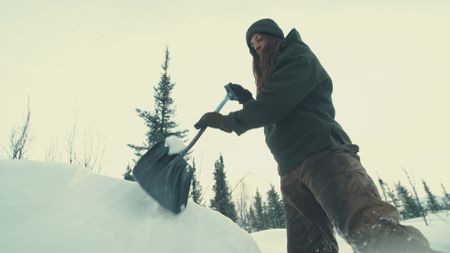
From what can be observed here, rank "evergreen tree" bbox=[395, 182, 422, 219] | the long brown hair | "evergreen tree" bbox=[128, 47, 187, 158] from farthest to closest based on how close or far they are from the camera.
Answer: "evergreen tree" bbox=[395, 182, 422, 219] → "evergreen tree" bbox=[128, 47, 187, 158] → the long brown hair

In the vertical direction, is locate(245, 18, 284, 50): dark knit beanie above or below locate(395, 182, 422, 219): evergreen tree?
above

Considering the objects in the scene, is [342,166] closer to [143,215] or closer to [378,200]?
[378,200]

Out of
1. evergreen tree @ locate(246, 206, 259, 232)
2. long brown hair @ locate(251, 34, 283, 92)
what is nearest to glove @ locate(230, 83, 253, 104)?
long brown hair @ locate(251, 34, 283, 92)

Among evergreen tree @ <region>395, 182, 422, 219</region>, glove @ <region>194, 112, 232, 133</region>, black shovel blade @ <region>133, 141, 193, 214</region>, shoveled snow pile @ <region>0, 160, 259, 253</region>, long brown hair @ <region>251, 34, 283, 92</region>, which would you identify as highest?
long brown hair @ <region>251, 34, 283, 92</region>

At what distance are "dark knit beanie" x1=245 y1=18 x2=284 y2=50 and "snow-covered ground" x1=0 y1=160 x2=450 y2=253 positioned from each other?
1.32 meters

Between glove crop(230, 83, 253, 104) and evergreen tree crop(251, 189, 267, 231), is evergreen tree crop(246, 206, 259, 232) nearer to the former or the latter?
evergreen tree crop(251, 189, 267, 231)

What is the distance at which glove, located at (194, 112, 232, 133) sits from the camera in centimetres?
183

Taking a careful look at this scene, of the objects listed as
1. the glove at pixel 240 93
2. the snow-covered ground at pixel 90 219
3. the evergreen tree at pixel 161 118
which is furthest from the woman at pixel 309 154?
the evergreen tree at pixel 161 118

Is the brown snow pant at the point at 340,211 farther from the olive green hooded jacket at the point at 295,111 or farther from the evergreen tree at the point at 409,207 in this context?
the evergreen tree at the point at 409,207

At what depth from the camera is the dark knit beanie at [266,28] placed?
201 centimetres

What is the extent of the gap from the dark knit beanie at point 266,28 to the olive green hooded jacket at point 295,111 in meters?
0.28

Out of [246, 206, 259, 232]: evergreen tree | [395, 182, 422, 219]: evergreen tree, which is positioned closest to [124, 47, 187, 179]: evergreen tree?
[246, 206, 259, 232]: evergreen tree

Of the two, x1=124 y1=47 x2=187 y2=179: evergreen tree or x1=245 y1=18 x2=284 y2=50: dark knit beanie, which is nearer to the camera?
x1=245 y1=18 x2=284 y2=50: dark knit beanie

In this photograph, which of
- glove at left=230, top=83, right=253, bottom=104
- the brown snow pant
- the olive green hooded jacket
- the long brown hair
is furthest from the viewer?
glove at left=230, top=83, right=253, bottom=104
